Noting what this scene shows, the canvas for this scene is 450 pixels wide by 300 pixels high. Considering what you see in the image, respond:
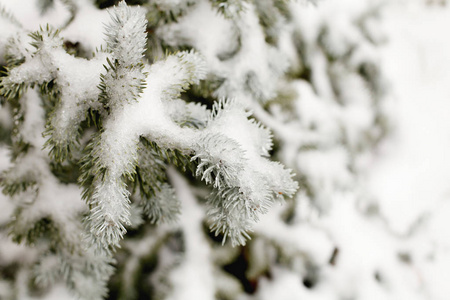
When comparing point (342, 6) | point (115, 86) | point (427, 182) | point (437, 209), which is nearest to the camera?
point (115, 86)

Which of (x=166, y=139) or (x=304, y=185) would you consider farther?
(x=304, y=185)

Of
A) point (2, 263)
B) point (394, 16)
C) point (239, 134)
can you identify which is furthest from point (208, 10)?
point (394, 16)

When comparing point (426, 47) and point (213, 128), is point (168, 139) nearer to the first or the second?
point (213, 128)

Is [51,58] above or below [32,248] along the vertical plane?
above

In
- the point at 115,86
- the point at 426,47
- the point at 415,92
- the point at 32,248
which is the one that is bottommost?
the point at 32,248

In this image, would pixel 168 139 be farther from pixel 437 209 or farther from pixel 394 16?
pixel 394 16

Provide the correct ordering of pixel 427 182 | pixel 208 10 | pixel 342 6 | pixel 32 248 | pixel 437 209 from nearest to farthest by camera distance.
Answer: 1. pixel 208 10
2. pixel 32 248
3. pixel 342 6
4. pixel 437 209
5. pixel 427 182

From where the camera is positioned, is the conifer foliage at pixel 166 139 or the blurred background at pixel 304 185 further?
the blurred background at pixel 304 185

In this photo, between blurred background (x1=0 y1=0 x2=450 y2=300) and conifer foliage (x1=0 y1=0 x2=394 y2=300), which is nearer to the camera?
conifer foliage (x1=0 y1=0 x2=394 y2=300)

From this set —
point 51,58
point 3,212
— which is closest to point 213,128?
point 51,58

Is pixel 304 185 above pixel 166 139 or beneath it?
beneath

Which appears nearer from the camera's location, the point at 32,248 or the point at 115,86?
the point at 115,86
